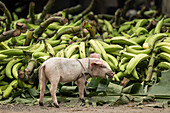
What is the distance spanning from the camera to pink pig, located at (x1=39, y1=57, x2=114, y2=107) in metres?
2.35

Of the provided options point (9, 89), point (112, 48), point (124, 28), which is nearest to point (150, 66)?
point (112, 48)

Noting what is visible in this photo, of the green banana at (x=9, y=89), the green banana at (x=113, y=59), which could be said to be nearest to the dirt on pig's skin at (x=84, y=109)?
the green banana at (x=9, y=89)

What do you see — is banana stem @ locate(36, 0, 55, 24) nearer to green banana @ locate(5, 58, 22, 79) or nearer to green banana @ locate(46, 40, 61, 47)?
green banana @ locate(46, 40, 61, 47)

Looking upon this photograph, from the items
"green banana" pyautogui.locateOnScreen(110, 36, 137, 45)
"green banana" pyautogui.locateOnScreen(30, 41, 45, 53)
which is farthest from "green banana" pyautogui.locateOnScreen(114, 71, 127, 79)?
"green banana" pyautogui.locateOnScreen(30, 41, 45, 53)

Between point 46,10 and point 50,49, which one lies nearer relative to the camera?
point 50,49

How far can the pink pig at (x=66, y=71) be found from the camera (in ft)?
7.70

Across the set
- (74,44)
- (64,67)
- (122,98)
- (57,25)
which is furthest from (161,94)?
(57,25)

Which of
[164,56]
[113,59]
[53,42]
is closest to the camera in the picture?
[164,56]

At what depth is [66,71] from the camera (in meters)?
2.41

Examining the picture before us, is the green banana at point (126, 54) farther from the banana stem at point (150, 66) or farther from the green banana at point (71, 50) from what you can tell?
the green banana at point (71, 50)

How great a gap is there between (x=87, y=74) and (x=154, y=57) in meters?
1.21

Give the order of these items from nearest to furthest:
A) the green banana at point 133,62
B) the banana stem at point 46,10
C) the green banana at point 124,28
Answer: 1. the green banana at point 133,62
2. the banana stem at point 46,10
3. the green banana at point 124,28

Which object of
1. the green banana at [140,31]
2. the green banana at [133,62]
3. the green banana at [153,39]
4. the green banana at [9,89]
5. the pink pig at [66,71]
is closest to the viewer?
the pink pig at [66,71]

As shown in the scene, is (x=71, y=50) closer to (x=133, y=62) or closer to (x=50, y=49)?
(x=50, y=49)
